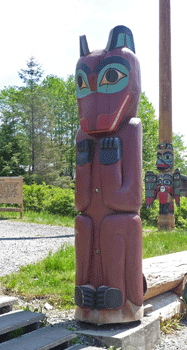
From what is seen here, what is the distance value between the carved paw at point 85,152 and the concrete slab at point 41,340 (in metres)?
1.50

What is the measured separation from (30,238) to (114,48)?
6.31m

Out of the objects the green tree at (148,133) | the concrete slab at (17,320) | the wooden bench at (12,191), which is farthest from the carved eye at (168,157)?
the green tree at (148,133)

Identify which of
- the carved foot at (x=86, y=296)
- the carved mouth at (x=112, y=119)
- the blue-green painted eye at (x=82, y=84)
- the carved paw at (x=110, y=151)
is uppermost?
the blue-green painted eye at (x=82, y=84)

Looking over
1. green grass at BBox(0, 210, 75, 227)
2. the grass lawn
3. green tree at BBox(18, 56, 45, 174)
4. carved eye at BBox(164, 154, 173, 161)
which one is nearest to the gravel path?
the grass lawn

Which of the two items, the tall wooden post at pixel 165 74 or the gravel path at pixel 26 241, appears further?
the tall wooden post at pixel 165 74

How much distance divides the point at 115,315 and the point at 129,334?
7.8 inches

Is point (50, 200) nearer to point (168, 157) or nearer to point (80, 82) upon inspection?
point (168, 157)

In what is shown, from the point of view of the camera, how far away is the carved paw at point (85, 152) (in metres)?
3.39

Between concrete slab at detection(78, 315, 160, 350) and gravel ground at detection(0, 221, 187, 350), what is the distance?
87 millimetres

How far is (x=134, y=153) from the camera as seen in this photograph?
3.29 metres

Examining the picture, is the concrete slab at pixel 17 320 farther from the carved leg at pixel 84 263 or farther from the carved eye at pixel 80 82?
the carved eye at pixel 80 82

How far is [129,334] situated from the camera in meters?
2.98

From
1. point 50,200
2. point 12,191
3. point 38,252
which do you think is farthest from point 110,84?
point 50,200

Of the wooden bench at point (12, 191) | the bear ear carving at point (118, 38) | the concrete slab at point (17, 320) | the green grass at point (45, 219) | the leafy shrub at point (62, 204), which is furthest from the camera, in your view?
the leafy shrub at point (62, 204)
